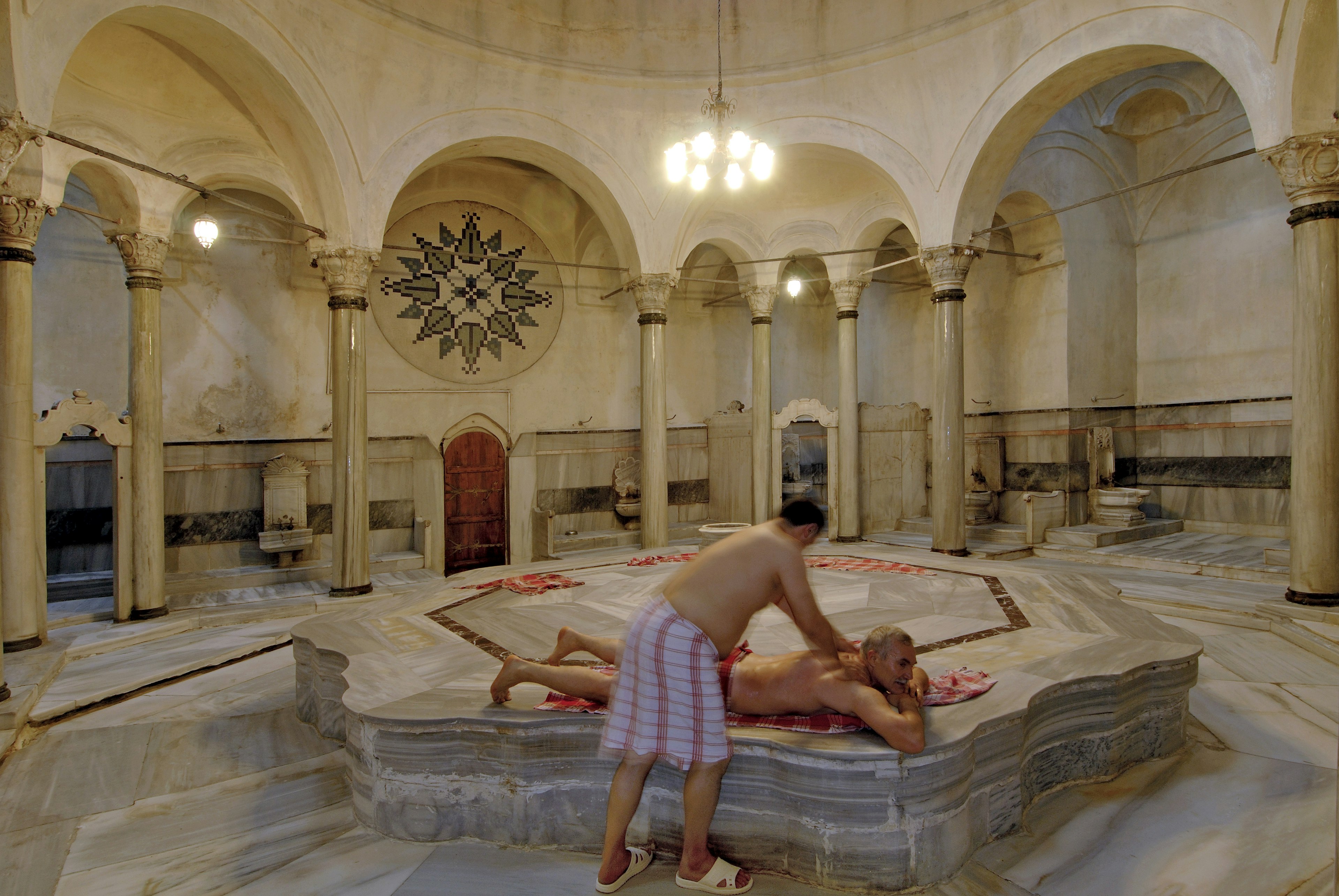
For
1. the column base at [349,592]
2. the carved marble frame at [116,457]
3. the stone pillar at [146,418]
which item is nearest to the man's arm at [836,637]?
the column base at [349,592]

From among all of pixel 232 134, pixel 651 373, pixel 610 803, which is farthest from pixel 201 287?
pixel 610 803

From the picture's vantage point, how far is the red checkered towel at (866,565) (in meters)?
6.98

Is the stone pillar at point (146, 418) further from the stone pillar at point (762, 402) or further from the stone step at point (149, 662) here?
the stone pillar at point (762, 402)

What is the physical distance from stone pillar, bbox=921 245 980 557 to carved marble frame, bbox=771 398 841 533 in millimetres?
2057

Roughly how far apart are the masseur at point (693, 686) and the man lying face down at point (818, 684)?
1.05 feet

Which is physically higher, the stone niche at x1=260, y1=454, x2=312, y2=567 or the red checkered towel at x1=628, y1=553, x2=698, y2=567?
the stone niche at x1=260, y1=454, x2=312, y2=567

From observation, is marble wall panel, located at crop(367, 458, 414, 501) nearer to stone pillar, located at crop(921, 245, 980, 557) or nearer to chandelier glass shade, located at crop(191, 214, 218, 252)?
chandelier glass shade, located at crop(191, 214, 218, 252)

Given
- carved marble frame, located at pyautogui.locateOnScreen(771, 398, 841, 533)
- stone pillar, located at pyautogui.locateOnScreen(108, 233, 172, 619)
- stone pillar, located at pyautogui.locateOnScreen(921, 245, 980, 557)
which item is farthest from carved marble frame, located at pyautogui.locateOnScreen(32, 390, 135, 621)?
stone pillar, located at pyautogui.locateOnScreen(921, 245, 980, 557)

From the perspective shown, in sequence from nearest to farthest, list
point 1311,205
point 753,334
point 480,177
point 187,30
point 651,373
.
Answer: point 1311,205
point 187,30
point 651,373
point 480,177
point 753,334

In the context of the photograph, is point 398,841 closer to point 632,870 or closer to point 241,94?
point 632,870

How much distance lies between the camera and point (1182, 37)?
23.0 feet

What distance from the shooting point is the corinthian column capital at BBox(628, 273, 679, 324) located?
1034cm

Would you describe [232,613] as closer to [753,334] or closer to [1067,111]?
[753,334]

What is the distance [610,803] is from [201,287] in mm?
9394
